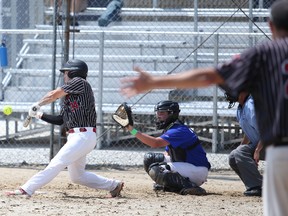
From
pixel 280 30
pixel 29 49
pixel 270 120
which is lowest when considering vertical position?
pixel 29 49

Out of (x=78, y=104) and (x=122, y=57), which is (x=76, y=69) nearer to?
(x=78, y=104)

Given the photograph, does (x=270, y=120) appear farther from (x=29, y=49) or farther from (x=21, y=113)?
(x=29, y=49)

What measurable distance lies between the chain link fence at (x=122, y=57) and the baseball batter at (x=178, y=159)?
2.83 meters

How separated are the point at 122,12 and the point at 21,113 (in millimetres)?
2930

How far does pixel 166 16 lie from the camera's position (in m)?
15.9

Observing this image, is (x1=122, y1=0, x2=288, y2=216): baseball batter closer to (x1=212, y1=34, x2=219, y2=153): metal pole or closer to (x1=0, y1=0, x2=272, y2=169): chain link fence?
(x1=0, y1=0, x2=272, y2=169): chain link fence

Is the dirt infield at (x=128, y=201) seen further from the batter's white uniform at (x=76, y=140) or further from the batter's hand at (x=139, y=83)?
→ the batter's hand at (x=139, y=83)

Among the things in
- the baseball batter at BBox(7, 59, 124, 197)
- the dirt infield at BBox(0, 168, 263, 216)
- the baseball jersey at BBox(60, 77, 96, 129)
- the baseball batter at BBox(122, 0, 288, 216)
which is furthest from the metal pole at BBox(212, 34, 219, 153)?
the baseball batter at BBox(122, 0, 288, 216)

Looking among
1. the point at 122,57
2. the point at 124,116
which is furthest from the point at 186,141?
the point at 122,57

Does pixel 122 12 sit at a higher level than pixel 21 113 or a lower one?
higher

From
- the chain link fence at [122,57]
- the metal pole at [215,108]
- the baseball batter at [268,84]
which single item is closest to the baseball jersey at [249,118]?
the chain link fence at [122,57]

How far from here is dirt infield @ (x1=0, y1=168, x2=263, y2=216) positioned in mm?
8195

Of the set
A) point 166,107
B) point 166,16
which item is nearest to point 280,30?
point 166,107

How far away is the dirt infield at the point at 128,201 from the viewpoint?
820 cm
